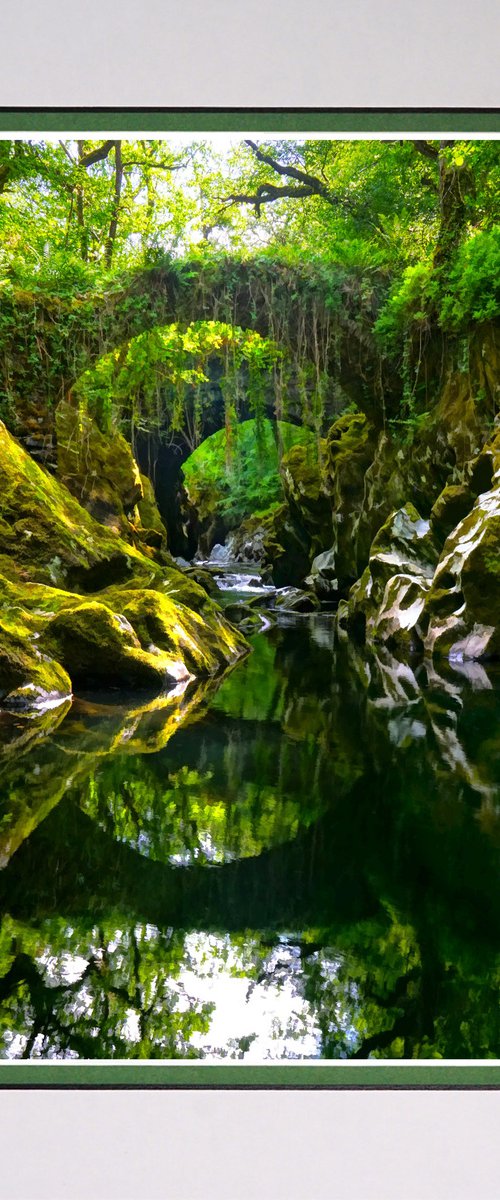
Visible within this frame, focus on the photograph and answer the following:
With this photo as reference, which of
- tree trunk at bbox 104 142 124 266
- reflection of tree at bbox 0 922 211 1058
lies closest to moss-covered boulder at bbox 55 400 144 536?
tree trunk at bbox 104 142 124 266

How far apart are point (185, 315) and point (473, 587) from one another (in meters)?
2.46

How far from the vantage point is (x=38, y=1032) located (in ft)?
5.10

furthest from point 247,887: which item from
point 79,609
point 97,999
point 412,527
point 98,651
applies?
point 412,527

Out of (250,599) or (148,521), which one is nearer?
(148,521)

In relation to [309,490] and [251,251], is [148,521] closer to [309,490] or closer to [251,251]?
[309,490]

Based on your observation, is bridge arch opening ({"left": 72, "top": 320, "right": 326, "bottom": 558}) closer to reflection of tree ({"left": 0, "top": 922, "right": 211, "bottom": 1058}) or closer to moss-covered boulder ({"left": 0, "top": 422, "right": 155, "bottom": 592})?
moss-covered boulder ({"left": 0, "top": 422, "right": 155, "bottom": 592})

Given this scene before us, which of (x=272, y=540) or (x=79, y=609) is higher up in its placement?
(x=272, y=540)

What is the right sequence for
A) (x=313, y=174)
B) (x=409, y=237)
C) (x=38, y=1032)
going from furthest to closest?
(x=409, y=237), (x=313, y=174), (x=38, y=1032)

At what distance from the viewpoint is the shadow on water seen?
159cm

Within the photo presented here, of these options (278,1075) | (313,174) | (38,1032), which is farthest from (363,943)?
(313,174)

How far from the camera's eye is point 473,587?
16.5 ft

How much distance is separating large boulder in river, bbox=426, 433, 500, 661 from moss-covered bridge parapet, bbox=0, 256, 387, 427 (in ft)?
4.07

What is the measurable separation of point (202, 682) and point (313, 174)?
8.17ft

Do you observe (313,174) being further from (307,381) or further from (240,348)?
(307,381)
